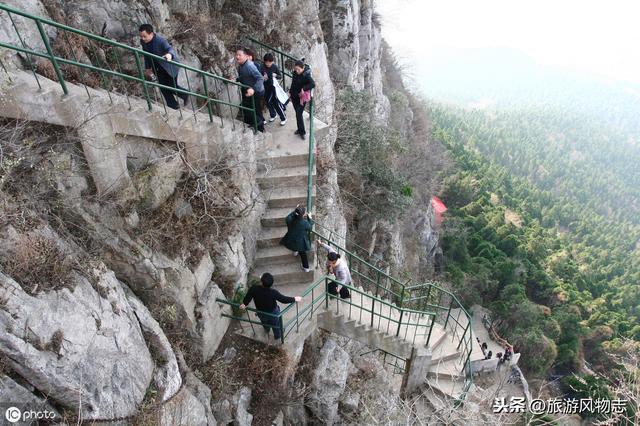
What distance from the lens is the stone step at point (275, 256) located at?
7.40 metres

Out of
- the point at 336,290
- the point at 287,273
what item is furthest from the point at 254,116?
the point at 336,290

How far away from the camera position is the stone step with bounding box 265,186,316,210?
7.62 metres

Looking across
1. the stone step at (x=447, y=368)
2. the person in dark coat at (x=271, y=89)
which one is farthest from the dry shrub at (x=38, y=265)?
the stone step at (x=447, y=368)

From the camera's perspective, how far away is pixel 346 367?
8281mm

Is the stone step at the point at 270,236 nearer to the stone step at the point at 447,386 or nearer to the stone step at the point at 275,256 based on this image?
the stone step at the point at 275,256

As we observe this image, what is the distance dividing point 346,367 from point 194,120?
616 centimetres

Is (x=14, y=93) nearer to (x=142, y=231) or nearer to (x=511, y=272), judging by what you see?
(x=142, y=231)

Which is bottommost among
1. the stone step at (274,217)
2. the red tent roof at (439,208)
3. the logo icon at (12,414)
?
the red tent roof at (439,208)

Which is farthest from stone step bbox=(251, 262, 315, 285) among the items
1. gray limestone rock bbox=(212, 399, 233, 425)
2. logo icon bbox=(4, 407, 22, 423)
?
logo icon bbox=(4, 407, 22, 423)

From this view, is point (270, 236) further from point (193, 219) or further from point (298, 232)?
point (193, 219)

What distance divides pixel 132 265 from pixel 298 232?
115 inches

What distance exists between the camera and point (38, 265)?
382cm

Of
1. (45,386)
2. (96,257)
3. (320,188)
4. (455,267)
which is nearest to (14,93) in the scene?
(96,257)

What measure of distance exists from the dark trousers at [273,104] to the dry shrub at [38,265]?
5.00 meters
